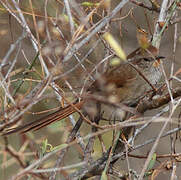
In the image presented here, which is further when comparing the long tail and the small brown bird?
the small brown bird

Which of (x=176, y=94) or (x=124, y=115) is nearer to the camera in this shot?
(x=176, y=94)

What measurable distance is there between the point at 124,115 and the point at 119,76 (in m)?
0.40

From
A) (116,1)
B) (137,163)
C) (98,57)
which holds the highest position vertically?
(116,1)

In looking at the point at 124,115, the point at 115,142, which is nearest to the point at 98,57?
the point at 124,115

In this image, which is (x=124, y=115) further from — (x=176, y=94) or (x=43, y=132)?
(x=43, y=132)

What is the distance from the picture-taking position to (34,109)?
403cm

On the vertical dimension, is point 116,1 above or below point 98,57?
above

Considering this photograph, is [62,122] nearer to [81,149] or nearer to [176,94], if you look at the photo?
[81,149]

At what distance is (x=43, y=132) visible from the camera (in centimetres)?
467

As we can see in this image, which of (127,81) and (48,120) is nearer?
(48,120)

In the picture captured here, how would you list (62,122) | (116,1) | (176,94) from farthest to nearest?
1. (116,1)
2. (62,122)
3. (176,94)

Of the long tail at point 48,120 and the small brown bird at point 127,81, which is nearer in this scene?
the long tail at point 48,120

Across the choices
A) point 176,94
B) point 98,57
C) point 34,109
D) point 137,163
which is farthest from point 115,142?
point 137,163

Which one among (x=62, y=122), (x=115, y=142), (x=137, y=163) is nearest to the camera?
(x=115, y=142)
